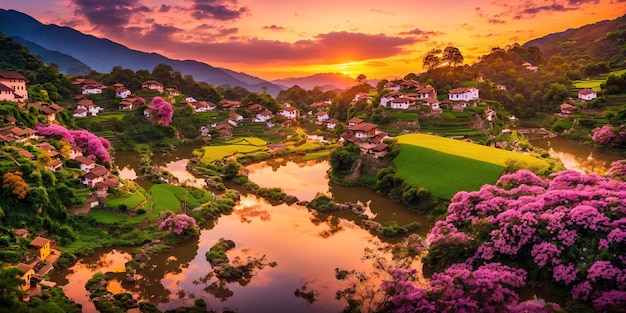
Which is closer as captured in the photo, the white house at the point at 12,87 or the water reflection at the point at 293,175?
the water reflection at the point at 293,175

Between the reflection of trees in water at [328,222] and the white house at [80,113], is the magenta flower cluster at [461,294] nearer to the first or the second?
the reflection of trees in water at [328,222]

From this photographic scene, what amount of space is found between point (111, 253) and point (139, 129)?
1527 inches

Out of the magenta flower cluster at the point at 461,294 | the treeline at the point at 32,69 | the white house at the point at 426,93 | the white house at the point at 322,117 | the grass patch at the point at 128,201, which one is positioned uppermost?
the treeline at the point at 32,69

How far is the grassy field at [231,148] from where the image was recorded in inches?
2051

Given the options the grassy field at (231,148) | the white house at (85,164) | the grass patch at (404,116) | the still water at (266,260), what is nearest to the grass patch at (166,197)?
the still water at (266,260)

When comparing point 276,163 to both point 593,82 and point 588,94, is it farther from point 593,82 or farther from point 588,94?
point 593,82

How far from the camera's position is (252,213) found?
3456 cm

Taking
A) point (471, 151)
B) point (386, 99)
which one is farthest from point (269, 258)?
point (386, 99)

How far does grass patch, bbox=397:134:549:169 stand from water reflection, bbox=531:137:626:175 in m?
9.56

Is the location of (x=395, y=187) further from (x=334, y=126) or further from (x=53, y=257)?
(x=334, y=126)

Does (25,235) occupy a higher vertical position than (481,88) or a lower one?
lower

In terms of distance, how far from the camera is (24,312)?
1716 cm

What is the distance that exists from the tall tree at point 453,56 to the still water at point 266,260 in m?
52.4

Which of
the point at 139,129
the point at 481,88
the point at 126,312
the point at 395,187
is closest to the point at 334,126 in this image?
the point at 481,88
